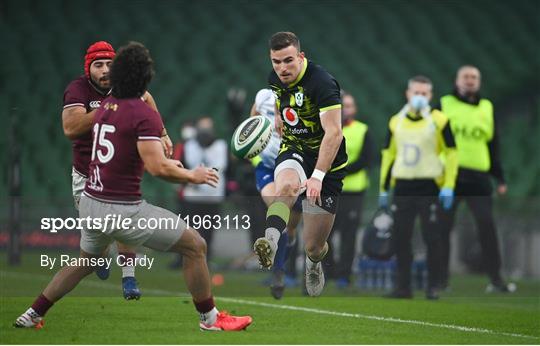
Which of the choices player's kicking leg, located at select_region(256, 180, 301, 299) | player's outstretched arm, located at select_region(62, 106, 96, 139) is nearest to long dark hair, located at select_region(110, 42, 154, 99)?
player's outstretched arm, located at select_region(62, 106, 96, 139)

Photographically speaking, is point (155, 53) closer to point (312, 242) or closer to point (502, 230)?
point (502, 230)

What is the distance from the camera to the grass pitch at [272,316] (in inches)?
302

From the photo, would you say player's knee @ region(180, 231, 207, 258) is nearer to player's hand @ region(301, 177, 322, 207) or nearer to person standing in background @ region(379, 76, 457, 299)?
player's hand @ region(301, 177, 322, 207)

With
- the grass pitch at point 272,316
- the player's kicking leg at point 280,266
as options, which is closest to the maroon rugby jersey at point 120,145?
the grass pitch at point 272,316

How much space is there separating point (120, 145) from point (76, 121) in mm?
1391

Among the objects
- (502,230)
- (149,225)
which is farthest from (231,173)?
(149,225)

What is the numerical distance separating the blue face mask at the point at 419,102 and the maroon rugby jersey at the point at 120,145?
530 centimetres

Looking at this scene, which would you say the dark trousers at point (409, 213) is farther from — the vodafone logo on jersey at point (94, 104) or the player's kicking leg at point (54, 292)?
the player's kicking leg at point (54, 292)

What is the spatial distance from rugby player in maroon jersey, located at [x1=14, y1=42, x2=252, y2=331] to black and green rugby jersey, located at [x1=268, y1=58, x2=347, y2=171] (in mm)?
1806

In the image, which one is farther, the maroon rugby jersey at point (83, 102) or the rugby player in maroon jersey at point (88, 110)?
the maroon rugby jersey at point (83, 102)

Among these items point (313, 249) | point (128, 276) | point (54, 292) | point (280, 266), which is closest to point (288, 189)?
point (313, 249)

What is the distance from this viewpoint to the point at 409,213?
12133 millimetres

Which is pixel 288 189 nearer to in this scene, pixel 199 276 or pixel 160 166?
pixel 199 276

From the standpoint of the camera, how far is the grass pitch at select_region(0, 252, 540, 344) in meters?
7.68
